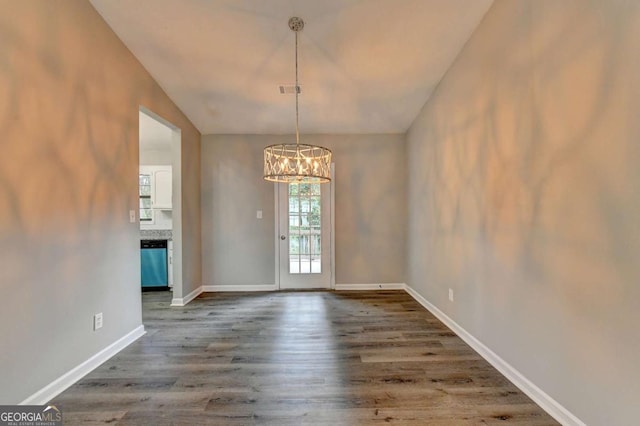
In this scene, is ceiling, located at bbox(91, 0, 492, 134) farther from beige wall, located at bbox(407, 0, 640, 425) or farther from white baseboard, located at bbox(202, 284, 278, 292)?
white baseboard, located at bbox(202, 284, 278, 292)

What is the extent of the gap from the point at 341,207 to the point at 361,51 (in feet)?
7.76

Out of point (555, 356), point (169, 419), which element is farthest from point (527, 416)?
point (169, 419)

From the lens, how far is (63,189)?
2250 millimetres

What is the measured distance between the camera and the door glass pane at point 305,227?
492cm

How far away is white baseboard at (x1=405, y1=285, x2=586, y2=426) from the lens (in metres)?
1.81

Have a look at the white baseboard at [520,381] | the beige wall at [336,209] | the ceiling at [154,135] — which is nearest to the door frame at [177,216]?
the ceiling at [154,135]

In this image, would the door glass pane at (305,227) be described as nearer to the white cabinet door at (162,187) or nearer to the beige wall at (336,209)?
the beige wall at (336,209)

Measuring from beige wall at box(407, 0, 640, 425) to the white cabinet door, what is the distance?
4.56m

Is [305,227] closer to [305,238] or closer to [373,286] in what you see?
[305,238]

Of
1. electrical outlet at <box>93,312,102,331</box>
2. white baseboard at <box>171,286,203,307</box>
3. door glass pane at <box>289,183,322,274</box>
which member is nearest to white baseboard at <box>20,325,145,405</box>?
electrical outlet at <box>93,312,102,331</box>

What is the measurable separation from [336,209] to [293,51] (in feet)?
8.04

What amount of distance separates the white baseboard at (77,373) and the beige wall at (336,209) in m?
1.96

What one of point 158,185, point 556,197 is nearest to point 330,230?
point 158,185

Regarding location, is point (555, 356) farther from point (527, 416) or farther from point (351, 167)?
point (351, 167)
